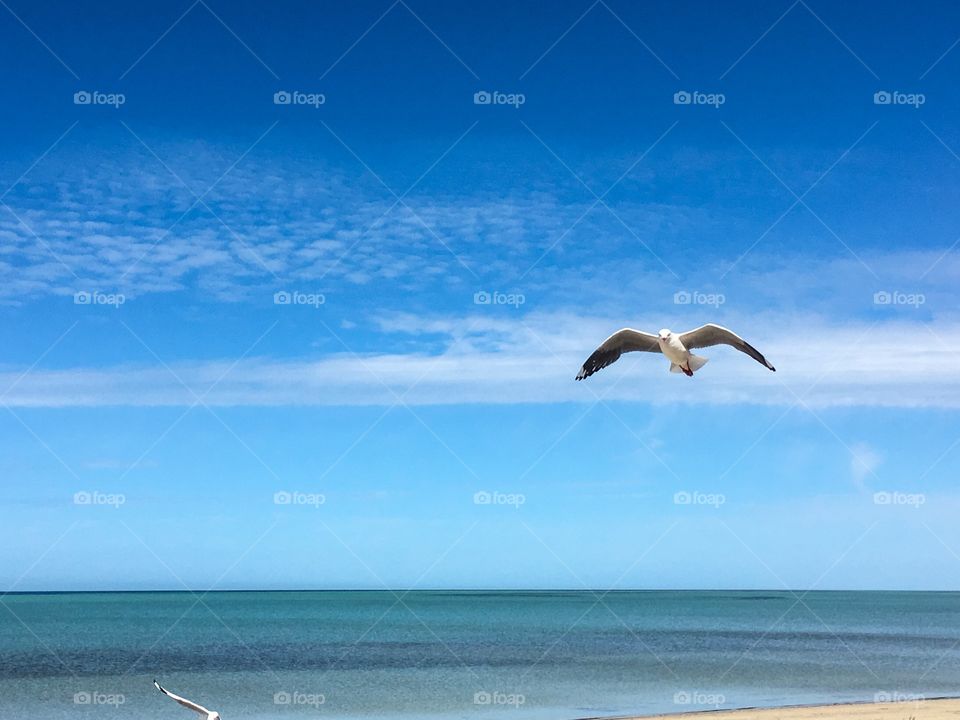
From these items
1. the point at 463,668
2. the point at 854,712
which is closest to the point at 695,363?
the point at 854,712

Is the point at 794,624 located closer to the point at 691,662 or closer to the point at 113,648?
the point at 691,662

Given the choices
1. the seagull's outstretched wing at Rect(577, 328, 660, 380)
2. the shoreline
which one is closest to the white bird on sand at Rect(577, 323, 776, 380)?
the seagull's outstretched wing at Rect(577, 328, 660, 380)

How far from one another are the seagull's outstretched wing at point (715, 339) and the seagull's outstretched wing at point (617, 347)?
55 centimetres

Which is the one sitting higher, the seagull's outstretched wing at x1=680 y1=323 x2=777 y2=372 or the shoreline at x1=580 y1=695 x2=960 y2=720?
the seagull's outstretched wing at x1=680 y1=323 x2=777 y2=372

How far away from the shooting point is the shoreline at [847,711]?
991 inches

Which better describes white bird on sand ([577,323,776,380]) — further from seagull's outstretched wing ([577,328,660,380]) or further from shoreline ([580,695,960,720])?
shoreline ([580,695,960,720])

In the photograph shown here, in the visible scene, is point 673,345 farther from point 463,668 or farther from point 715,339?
point 463,668

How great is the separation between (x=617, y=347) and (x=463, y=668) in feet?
88.2

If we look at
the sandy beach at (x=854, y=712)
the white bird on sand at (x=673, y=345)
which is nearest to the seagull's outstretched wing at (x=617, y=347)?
the white bird on sand at (x=673, y=345)

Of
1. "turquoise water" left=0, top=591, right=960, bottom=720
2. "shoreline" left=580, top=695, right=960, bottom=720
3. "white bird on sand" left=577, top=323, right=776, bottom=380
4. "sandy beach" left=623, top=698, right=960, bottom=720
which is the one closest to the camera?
"white bird on sand" left=577, top=323, right=776, bottom=380

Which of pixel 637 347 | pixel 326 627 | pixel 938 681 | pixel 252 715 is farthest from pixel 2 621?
pixel 637 347

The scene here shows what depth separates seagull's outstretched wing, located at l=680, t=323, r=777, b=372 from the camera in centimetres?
1738

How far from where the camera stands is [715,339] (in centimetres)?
1762

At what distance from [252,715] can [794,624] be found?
59.5 meters
